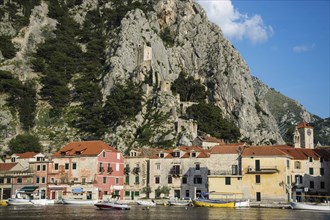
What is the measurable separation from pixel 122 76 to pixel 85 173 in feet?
174

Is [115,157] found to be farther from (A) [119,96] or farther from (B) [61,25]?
(B) [61,25]

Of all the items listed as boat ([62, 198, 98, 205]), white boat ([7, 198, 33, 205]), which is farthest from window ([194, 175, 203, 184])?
white boat ([7, 198, 33, 205])

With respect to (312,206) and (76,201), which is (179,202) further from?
(312,206)

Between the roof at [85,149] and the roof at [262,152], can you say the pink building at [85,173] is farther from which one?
the roof at [262,152]

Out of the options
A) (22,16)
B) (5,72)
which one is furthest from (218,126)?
(22,16)

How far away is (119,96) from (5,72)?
121 ft

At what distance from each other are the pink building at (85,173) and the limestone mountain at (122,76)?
18.2 metres

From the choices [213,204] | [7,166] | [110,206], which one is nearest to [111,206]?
[110,206]

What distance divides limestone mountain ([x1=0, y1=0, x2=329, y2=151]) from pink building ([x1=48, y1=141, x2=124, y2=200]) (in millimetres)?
18209

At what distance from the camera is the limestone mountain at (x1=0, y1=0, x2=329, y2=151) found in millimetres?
125688

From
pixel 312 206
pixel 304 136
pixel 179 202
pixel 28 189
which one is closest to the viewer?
pixel 312 206

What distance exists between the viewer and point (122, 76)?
463 feet

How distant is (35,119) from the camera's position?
132875mm

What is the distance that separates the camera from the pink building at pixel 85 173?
304ft
